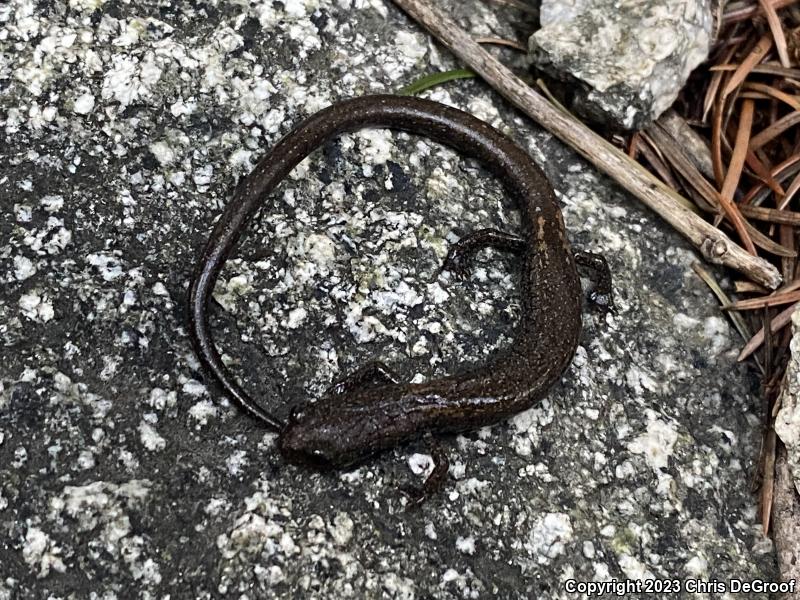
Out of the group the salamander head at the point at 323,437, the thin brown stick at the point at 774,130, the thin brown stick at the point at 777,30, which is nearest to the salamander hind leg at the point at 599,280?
the thin brown stick at the point at 774,130

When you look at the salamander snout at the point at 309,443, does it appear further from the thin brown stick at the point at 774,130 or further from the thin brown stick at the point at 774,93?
the thin brown stick at the point at 774,93

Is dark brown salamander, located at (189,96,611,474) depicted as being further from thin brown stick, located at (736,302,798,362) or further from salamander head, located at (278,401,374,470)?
thin brown stick, located at (736,302,798,362)

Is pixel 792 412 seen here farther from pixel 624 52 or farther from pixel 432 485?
pixel 624 52

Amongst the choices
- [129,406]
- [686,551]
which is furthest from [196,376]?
[686,551]

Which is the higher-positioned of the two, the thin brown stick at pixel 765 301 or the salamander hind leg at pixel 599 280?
the thin brown stick at pixel 765 301

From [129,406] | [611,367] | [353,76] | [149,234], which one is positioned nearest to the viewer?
[129,406]

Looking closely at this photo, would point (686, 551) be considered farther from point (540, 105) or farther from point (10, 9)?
point (10, 9)

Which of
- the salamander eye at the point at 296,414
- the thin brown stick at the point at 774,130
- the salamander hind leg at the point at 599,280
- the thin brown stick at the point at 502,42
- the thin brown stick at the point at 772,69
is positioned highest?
the thin brown stick at the point at 772,69
